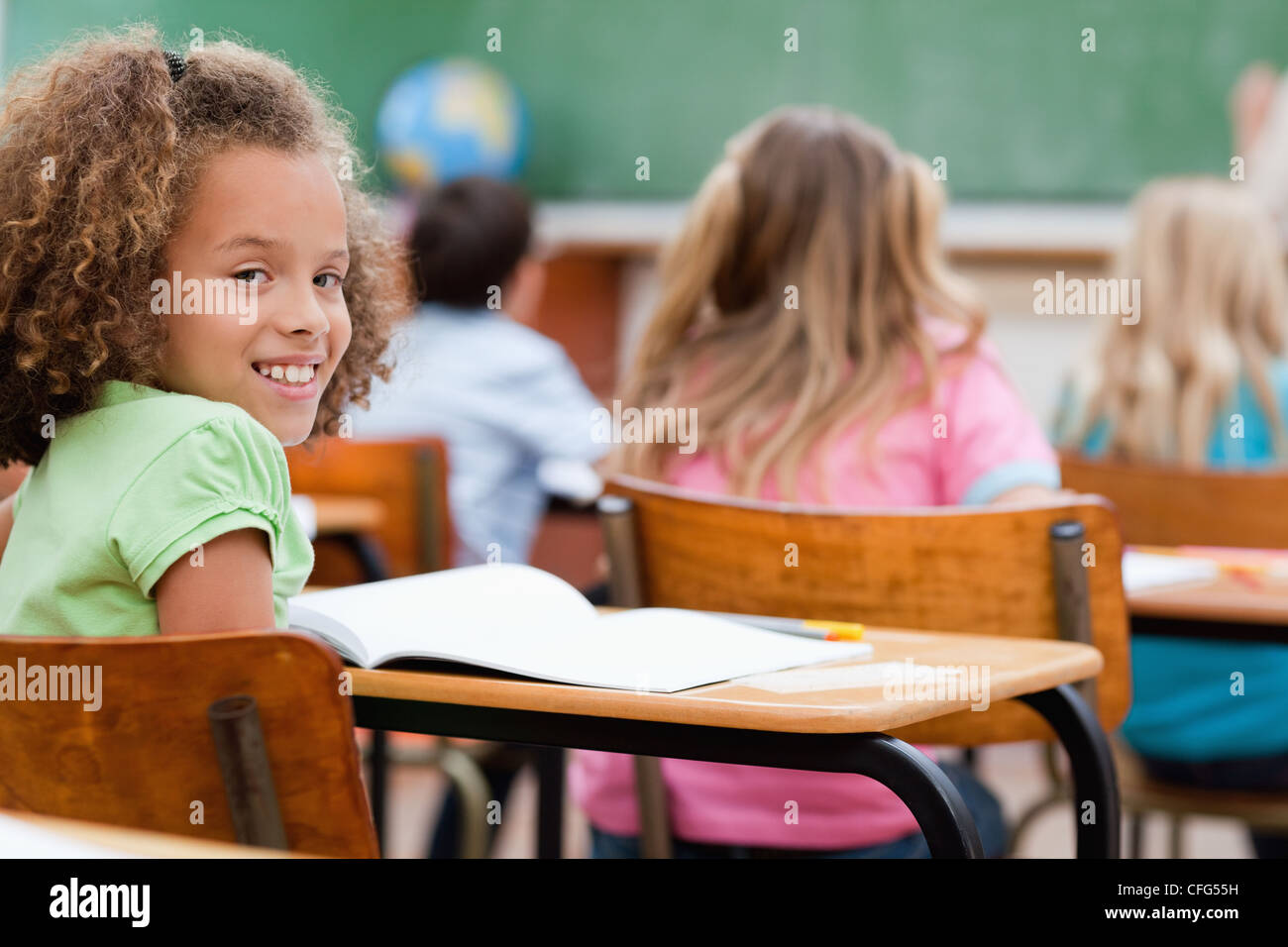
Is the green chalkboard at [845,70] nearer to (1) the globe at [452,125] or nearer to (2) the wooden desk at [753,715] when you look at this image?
(1) the globe at [452,125]

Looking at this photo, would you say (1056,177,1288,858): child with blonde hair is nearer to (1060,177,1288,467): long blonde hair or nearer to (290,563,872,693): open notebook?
(1060,177,1288,467): long blonde hair

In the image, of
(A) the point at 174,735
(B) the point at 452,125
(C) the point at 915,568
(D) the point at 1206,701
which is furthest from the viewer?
(B) the point at 452,125

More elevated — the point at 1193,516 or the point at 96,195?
the point at 96,195

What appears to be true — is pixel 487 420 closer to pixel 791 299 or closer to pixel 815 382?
pixel 791 299

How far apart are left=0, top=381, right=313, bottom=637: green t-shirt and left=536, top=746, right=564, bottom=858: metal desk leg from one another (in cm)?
80

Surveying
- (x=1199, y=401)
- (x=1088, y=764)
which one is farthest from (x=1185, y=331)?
(x=1088, y=764)

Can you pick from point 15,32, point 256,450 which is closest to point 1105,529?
point 256,450

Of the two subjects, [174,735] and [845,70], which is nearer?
[174,735]

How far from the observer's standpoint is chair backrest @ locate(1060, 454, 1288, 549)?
199cm

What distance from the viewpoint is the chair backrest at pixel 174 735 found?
797 mm

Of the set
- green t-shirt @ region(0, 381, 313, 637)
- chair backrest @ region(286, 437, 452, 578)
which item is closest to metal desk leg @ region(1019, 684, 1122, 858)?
green t-shirt @ region(0, 381, 313, 637)

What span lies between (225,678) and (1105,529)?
827 millimetres

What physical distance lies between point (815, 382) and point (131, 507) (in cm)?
95

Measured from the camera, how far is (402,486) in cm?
261
